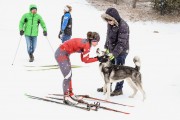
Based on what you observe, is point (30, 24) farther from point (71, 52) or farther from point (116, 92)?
point (71, 52)

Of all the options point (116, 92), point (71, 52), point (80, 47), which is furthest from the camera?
point (116, 92)

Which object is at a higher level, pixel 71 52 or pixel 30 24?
pixel 30 24

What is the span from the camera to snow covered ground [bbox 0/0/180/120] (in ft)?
27.0

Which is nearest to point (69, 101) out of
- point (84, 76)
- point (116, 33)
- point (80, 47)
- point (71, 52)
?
point (71, 52)

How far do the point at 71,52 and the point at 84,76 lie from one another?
132 inches

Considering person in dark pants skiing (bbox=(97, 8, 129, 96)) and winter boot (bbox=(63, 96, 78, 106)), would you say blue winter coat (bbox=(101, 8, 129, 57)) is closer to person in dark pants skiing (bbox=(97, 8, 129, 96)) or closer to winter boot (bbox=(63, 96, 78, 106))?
person in dark pants skiing (bbox=(97, 8, 129, 96))

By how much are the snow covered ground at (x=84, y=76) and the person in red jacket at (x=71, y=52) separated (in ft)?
1.32

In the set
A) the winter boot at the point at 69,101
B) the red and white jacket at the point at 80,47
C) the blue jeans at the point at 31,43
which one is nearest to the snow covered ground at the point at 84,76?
the winter boot at the point at 69,101

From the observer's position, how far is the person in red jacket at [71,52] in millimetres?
8289

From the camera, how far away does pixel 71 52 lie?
8.45 metres

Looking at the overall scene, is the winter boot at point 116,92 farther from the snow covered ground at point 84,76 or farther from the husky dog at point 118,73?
the husky dog at point 118,73

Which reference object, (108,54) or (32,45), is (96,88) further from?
(32,45)

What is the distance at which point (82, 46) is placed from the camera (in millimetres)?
8281

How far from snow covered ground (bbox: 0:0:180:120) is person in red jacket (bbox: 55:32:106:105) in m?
0.40
